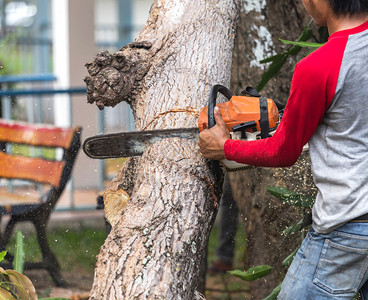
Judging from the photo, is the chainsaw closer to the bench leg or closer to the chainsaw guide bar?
the chainsaw guide bar

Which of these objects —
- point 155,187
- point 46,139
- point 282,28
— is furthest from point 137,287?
point 46,139

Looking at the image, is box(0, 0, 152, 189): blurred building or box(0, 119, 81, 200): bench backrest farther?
box(0, 0, 152, 189): blurred building

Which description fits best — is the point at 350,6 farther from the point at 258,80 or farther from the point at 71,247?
the point at 71,247

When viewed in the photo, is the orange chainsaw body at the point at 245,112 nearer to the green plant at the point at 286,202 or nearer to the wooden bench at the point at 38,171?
the green plant at the point at 286,202

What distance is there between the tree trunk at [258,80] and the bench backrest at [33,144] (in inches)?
50.4

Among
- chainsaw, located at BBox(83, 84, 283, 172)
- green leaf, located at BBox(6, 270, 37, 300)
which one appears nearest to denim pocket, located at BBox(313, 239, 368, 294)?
chainsaw, located at BBox(83, 84, 283, 172)

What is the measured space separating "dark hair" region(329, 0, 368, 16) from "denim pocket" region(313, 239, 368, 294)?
68 centimetres

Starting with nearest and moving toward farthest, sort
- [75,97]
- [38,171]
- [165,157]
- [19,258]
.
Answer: [165,157]
[19,258]
[38,171]
[75,97]

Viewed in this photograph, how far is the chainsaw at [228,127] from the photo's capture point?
1.92 metres

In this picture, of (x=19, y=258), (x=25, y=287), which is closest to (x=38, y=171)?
(x=19, y=258)

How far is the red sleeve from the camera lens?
1.54m

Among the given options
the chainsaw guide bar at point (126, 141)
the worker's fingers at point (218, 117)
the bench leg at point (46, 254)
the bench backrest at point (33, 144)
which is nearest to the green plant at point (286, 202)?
the chainsaw guide bar at point (126, 141)

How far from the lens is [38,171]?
425cm

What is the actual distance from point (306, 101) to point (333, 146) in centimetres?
18
